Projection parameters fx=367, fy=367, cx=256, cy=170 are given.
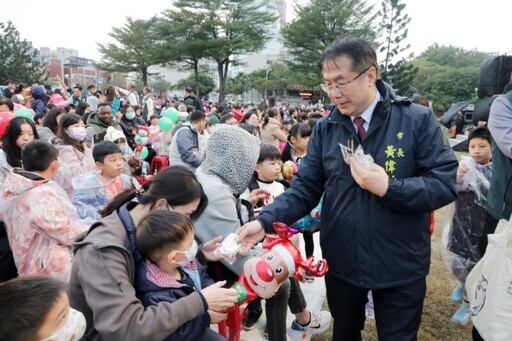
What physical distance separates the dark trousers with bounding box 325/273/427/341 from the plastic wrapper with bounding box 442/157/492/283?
4.73ft

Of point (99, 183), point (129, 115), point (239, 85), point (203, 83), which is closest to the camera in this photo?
point (99, 183)

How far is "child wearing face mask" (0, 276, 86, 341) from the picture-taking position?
1.23 m

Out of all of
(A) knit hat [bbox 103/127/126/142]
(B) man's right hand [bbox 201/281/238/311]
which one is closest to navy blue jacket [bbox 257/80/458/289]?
(B) man's right hand [bbox 201/281/238/311]

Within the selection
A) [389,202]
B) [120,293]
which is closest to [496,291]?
[389,202]

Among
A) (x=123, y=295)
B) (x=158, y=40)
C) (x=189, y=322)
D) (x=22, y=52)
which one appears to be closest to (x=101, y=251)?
(x=123, y=295)

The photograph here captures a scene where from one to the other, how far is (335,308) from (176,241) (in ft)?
3.40

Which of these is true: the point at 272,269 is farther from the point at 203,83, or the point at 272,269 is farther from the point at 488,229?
the point at 203,83

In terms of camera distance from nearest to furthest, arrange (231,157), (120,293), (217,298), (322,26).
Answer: (120,293) → (217,298) → (231,157) → (322,26)

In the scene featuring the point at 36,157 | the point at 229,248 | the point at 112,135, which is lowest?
the point at 229,248

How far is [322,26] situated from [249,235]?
32737 mm

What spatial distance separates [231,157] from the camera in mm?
2258

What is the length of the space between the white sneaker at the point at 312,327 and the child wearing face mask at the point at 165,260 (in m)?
1.43

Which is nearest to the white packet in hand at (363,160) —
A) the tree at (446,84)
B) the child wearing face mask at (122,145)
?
the child wearing face mask at (122,145)

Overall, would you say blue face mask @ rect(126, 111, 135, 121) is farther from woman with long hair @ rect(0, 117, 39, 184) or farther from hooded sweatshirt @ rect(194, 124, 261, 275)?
hooded sweatshirt @ rect(194, 124, 261, 275)
